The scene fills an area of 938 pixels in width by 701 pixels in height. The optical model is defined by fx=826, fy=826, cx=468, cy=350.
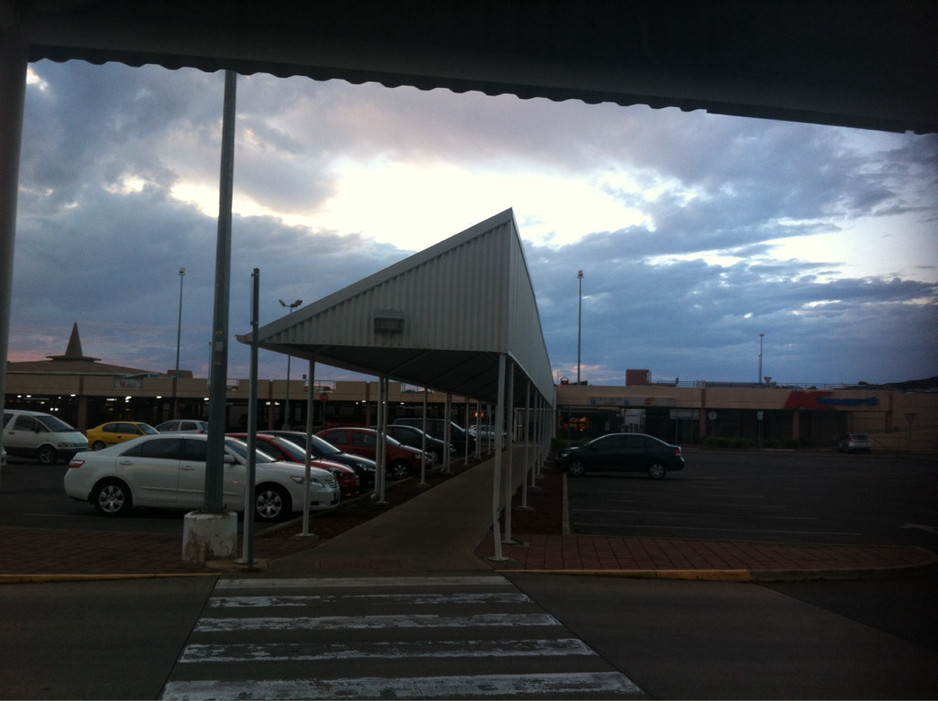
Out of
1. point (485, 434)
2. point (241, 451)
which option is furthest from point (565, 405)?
→ point (241, 451)

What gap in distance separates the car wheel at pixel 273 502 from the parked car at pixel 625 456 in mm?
16025

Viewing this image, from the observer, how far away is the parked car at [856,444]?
55.0m

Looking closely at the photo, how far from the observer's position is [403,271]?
1191cm

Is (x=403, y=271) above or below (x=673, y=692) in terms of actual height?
above

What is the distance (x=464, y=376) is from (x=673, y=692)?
13966mm

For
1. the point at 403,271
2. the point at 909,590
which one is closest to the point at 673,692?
the point at 909,590

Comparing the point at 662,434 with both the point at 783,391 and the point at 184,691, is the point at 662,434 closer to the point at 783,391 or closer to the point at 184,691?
the point at 783,391

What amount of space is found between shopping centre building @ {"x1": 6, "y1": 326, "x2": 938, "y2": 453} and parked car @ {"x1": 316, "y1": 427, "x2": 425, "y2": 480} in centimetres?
2664

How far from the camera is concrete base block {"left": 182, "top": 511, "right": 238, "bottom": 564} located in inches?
428

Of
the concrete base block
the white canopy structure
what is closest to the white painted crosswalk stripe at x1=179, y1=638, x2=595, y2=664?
the concrete base block

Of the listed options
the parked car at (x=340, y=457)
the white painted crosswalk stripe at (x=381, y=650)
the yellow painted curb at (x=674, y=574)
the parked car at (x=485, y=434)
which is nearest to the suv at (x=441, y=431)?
the parked car at (x=485, y=434)

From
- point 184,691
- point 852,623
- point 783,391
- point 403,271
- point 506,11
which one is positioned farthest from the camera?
point 783,391

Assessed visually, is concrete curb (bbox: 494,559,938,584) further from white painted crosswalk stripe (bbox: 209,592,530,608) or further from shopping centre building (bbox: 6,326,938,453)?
shopping centre building (bbox: 6,326,938,453)

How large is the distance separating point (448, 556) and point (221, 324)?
4.58 meters
